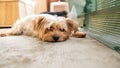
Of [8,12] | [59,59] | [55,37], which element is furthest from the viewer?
[8,12]

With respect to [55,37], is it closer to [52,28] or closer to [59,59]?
[52,28]

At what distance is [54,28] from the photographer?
212 centimetres

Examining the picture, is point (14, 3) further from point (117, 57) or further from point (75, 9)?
point (117, 57)

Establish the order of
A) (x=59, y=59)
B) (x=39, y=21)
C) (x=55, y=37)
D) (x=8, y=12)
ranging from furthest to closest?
(x=8, y=12) < (x=39, y=21) < (x=55, y=37) < (x=59, y=59)

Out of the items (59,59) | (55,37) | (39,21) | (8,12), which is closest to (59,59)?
(59,59)

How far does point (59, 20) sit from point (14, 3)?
2.97m

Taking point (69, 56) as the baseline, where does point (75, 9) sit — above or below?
above

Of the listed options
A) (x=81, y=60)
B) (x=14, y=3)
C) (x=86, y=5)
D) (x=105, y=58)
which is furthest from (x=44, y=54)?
(x=14, y=3)

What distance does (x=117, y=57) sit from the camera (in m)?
1.37

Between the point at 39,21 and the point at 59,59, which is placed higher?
the point at 39,21

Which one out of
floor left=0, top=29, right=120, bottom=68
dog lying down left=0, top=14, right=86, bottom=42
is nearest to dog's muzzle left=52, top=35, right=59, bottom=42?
dog lying down left=0, top=14, right=86, bottom=42

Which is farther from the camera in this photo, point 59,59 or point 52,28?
point 52,28

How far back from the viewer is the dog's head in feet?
6.77

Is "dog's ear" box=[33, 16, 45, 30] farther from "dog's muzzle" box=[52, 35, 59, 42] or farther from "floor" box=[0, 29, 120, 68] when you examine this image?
"floor" box=[0, 29, 120, 68]
